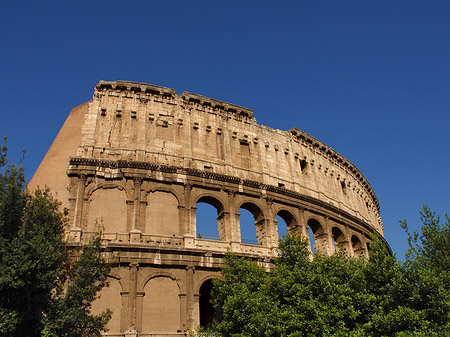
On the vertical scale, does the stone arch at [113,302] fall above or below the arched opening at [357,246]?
below

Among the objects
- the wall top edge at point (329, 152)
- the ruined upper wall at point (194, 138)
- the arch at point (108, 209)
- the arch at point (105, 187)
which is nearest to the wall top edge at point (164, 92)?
the ruined upper wall at point (194, 138)

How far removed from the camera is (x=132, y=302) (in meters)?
18.7

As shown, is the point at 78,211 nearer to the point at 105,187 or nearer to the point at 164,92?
the point at 105,187

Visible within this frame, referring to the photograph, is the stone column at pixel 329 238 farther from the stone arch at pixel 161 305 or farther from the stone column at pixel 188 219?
the stone arch at pixel 161 305

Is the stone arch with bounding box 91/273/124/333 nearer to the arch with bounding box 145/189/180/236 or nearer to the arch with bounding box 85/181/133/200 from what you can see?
the arch with bounding box 145/189/180/236

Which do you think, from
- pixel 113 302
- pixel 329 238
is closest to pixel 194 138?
pixel 113 302

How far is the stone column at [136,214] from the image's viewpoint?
2019cm

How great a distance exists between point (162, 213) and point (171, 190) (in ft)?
4.75

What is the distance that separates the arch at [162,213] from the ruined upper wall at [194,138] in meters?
2.11

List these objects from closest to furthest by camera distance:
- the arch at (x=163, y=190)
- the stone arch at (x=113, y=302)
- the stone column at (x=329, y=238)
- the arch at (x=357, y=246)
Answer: the stone arch at (x=113, y=302)
the arch at (x=163, y=190)
the stone column at (x=329, y=238)
the arch at (x=357, y=246)

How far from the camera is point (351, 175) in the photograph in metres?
35.4

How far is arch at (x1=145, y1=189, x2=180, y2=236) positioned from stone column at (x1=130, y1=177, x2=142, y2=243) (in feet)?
1.72

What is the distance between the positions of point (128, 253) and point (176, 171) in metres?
5.54

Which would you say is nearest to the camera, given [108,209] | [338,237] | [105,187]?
[108,209]
